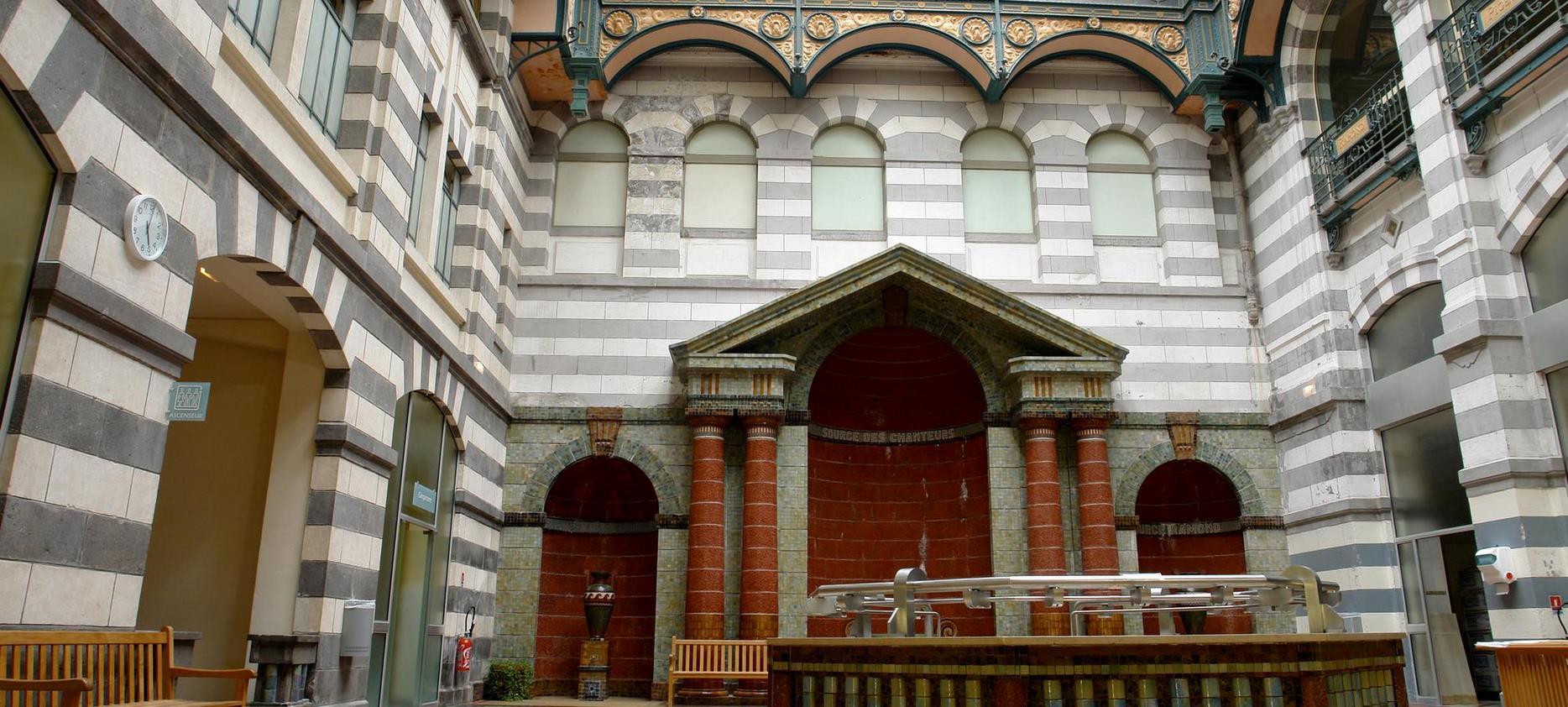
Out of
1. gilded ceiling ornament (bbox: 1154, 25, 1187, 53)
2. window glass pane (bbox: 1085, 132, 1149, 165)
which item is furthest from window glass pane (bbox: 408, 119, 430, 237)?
gilded ceiling ornament (bbox: 1154, 25, 1187, 53)

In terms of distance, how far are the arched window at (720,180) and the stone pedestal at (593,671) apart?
7.76 meters

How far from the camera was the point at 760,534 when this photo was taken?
16.5m

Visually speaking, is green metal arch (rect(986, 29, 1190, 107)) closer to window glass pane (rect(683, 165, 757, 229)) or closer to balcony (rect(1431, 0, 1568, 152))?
window glass pane (rect(683, 165, 757, 229))

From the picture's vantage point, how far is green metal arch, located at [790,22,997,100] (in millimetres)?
19562

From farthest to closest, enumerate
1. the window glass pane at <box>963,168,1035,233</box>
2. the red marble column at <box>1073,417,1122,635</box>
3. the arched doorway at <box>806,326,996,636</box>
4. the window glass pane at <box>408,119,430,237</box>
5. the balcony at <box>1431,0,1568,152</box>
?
1. the window glass pane at <box>963,168,1035,233</box>
2. the arched doorway at <box>806,326,996,636</box>
3. the red marble column at <box>1073,417,1122,635</box>
4. the window glass pane at <box>408,119,430,237</box>
5. the balcony at <box>1431,0,1568,152</box>

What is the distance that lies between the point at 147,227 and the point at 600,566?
11.8 meters

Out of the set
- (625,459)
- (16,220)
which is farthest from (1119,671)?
(625,459)

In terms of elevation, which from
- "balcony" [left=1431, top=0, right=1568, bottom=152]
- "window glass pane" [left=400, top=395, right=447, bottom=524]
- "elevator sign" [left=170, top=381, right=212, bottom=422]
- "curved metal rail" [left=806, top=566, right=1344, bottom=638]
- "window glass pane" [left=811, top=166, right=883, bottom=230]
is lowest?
"curved metal rail" [left=806, top=566, right=1344, bottom=638]

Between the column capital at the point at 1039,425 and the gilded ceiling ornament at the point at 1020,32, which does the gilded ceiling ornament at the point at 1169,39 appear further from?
the column capital at the point at 1039,425

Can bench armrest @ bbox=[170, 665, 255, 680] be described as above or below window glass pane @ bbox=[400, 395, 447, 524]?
below

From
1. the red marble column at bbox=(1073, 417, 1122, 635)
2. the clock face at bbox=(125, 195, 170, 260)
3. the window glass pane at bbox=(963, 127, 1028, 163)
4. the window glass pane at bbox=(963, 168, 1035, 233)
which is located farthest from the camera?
the window glass pane at bbox=(963, 127, 1028, 163)

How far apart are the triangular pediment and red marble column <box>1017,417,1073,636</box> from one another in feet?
4.59

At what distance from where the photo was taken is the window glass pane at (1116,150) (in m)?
20.4

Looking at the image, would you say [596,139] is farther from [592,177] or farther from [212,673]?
[212,673]
